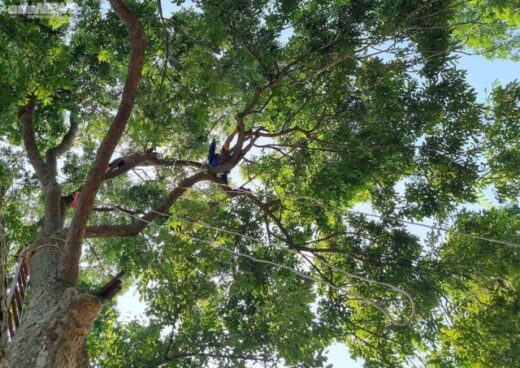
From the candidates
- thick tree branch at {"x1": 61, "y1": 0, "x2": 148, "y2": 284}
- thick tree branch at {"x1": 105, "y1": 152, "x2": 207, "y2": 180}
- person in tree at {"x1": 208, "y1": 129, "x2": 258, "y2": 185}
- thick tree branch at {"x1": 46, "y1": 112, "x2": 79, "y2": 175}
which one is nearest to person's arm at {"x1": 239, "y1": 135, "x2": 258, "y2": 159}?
person in tree at {"x1": 208, "y1": 129, "x2": 258, "y2": 185}

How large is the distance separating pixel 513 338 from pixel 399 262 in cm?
145

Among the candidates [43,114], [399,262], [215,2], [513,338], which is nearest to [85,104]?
[43,114]

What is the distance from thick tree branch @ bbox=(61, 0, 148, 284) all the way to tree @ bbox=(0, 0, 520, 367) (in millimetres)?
602

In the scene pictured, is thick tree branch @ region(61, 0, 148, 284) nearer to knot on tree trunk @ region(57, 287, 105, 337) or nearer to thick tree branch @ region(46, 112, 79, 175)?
knot on tree trunk @ region(57, 287, 105, 337)

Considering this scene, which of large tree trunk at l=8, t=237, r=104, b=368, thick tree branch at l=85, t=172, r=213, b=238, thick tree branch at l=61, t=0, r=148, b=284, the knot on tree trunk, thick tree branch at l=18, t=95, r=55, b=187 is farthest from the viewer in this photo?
thick tree branch at l=18, t=95, r=55, b=187

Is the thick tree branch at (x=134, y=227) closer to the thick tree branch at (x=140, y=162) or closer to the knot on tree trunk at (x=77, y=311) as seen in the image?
the thick tree branch at (x=140, y=162)

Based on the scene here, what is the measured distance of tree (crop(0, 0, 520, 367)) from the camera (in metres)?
5.18

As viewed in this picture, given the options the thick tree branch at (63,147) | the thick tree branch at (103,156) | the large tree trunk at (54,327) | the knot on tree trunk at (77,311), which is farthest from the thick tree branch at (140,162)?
the knot on tree trunk at (77,311)

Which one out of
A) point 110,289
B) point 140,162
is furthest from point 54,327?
point 140,162

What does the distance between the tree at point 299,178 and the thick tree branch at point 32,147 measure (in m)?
0.02

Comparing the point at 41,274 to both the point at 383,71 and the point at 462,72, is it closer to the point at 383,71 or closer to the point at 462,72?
the point at 383,71

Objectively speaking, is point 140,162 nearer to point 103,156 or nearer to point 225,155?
point 225,155

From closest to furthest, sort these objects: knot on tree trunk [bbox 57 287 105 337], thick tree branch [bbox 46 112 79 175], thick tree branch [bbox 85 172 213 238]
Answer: knot on tree trunk [bbox 57 287 105 337]
thick tree branch [bbox 85 172 213 238]
thick tree branch [bbox 46 112 79 175]

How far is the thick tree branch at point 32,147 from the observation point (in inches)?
228
